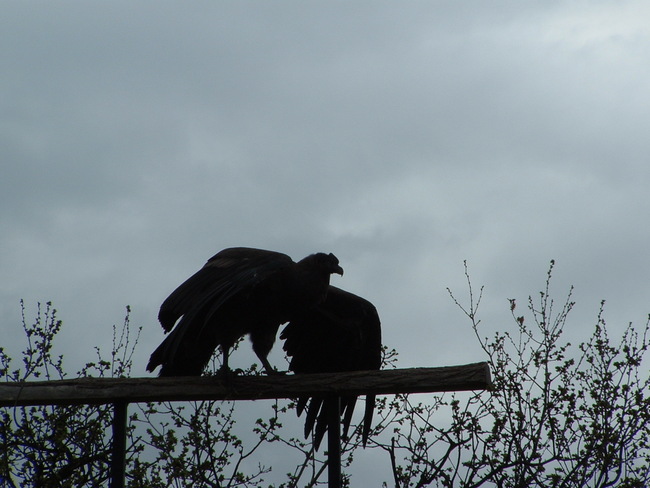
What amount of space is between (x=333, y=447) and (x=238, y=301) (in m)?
1.64

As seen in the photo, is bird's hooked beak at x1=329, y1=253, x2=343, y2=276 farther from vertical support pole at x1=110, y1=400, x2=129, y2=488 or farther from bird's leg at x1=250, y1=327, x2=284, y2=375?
vertical support pole at x1=110, y1=400, x2=129, y2=488

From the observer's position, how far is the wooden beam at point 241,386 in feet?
14.0

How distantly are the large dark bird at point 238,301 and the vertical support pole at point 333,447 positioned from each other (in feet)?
2.96

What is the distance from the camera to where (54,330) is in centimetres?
704

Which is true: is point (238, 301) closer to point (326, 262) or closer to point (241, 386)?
point (326, 262)

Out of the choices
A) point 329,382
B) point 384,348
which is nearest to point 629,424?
point 384,348

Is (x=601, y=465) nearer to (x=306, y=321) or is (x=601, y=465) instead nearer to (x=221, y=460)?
(x=306, y=321)

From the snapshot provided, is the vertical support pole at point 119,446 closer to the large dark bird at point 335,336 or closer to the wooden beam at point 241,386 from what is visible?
the wooden beam at point 241,386

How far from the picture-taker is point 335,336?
6.24 metres

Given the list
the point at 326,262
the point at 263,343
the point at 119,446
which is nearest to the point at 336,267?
the point at 326,262

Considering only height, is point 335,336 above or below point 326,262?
below

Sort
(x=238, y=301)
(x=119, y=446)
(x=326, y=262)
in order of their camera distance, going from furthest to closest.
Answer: (x=326, y=262), (x=238, y=301), (x=119, y=446)

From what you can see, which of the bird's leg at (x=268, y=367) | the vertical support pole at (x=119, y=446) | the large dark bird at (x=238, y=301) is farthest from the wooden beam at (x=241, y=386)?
the bird's leg at (x=268, y=367)

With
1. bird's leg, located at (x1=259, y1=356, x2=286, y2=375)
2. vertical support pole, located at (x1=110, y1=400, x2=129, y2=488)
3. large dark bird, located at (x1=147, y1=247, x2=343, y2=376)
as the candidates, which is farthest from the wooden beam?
bird's leg, located at (x1=259, y1=356, x2=286, y2=375)
